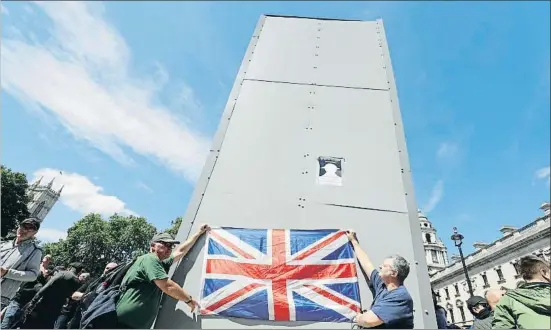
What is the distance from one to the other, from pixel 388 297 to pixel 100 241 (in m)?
47.6

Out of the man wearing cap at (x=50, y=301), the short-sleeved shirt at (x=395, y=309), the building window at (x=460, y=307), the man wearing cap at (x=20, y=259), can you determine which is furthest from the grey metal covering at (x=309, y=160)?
the building window at (x=460, y=307)

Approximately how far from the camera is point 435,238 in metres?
73.2

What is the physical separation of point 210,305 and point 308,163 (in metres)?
2.02

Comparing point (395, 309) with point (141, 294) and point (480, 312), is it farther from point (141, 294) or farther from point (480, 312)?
point (480, 312)

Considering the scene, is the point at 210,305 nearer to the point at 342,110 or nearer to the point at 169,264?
the point at 169,264

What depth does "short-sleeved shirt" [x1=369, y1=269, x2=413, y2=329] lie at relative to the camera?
7.77ft

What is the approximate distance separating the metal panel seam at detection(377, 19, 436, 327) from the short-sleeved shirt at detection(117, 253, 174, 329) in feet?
8.33

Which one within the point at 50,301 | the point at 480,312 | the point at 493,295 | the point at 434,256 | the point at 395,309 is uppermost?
the point at 434,256

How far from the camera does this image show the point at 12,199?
101 ft

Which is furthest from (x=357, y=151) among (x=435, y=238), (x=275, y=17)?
(x=435, y=238)

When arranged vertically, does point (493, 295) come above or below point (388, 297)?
above

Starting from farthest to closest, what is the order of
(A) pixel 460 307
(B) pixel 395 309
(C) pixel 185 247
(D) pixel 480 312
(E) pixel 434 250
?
(E) pixel 434 250 < (A) pixel 460 307 < (D) pixel 480 312 < (C) pixel 185 247 < (B) pixel 395 309

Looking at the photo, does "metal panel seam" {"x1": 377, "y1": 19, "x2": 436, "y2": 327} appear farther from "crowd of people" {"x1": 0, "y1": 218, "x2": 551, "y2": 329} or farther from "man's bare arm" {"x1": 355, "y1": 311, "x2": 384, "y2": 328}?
"man's bare arm" {"x1": 355, "y1": 311, "x2": 384, "y2": 328}

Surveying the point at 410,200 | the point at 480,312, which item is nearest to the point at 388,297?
the point at 410,200
